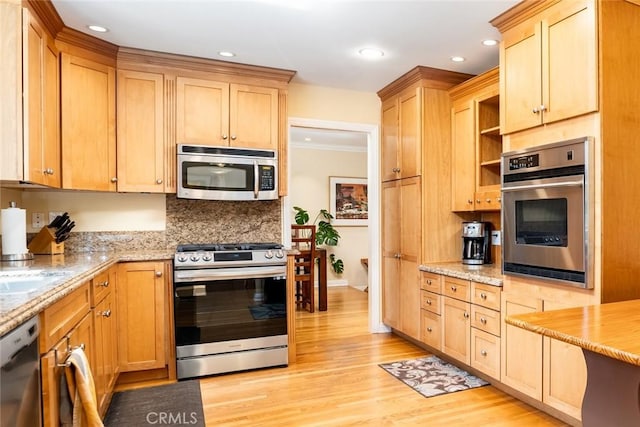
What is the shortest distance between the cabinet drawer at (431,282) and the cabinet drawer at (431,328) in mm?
205

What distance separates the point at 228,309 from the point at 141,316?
62cm

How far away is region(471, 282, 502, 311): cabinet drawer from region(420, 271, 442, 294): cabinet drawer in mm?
376

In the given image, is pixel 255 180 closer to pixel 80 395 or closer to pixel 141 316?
pixel 141 316

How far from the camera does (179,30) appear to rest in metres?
2.75

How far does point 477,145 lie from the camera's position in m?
3.30

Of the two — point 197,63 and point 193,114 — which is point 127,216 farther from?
point 197,63

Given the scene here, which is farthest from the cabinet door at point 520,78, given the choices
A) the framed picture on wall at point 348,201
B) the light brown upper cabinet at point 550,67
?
the framed picture on wall at point 348,201

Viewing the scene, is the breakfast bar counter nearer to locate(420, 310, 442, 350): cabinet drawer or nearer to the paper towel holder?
locate(420, 310, 442, 350): cabinet drawer

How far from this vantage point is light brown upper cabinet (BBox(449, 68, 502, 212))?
10.5 feet

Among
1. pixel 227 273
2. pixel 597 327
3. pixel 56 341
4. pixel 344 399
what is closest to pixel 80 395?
pixel 56 341

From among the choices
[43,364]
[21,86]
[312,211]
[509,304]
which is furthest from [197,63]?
[312,211]

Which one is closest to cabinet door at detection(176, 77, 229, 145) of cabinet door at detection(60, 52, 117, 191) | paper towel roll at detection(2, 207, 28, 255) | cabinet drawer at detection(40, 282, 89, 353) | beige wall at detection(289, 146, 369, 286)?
cabinet door at detection(60, 52, 117, 191)

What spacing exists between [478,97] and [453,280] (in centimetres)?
151

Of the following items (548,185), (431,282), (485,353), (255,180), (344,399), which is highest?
(255,180)
